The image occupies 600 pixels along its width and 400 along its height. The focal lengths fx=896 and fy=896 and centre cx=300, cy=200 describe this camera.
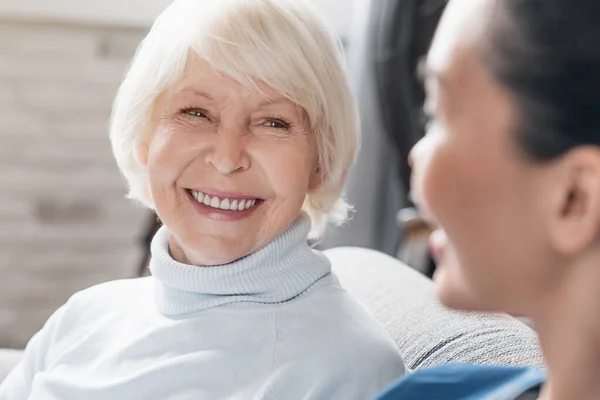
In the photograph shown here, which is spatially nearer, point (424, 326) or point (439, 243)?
point (439, 243)

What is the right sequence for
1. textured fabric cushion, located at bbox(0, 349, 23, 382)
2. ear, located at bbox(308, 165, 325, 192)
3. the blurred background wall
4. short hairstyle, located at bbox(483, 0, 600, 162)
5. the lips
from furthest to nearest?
the blurred background wall → textured fabric cushion, located at bbox(0, 349, 23, 382) → ear, located at bbox(308, 165, 325, 192) → the lips → short hairstyle, located at bbox(483, 0, 600, 162)

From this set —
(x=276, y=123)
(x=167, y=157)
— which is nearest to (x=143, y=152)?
(x=167, y=157)

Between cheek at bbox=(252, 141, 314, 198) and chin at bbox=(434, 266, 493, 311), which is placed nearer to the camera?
chin at bbox=(434, 266, 493, 311)

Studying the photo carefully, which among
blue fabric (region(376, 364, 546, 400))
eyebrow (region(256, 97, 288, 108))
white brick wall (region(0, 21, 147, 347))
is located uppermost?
eyebrow (region(256, 97, 288, 108))

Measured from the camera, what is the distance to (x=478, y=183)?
0.74 m

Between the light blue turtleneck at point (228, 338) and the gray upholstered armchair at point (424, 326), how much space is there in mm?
86

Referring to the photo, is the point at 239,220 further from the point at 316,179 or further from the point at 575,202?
the point at 575,202

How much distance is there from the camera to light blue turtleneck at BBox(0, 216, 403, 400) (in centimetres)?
117

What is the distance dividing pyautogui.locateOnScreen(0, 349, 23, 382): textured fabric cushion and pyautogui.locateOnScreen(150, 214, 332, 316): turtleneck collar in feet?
1.36

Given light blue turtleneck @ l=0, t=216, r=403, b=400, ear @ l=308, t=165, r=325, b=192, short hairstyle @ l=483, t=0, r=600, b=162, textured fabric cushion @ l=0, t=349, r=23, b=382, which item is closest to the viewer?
short hairstyle @ l=483, t=0, r=600, b=162

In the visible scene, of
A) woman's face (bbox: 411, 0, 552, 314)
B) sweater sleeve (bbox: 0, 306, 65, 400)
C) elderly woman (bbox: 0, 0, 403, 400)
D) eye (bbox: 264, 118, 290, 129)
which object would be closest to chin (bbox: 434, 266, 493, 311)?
woman's face (bbox: 411, 0, 552, 314)

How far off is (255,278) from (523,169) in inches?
23.8

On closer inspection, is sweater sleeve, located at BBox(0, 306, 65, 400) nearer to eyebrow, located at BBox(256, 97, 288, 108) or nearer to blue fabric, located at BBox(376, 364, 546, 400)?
eyebrow, located at BBox(256, 97, 288, 108)

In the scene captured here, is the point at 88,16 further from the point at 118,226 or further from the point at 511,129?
the point at 511,129
